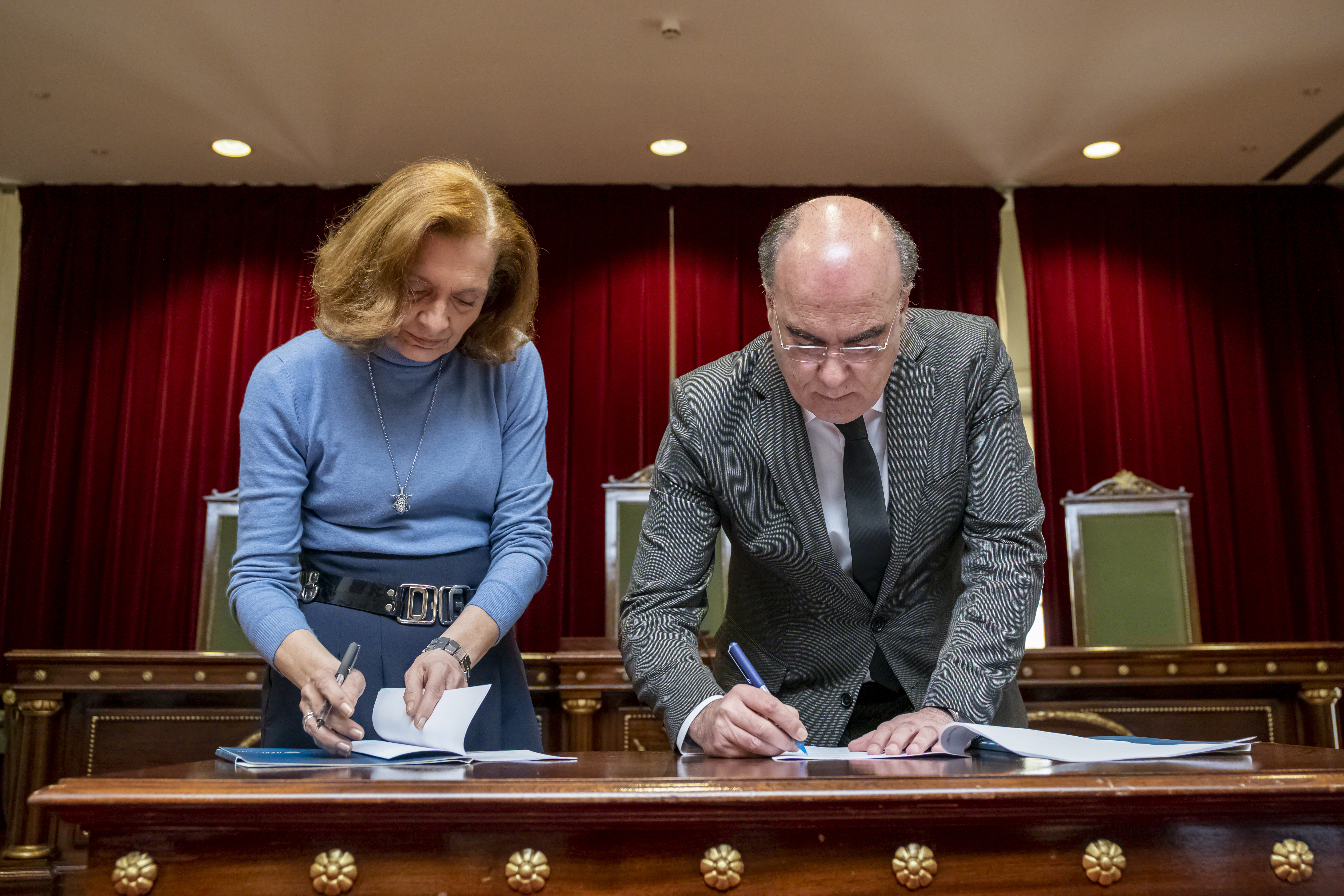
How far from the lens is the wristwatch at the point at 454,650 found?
134 centimetres

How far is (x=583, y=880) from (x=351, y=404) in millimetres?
828

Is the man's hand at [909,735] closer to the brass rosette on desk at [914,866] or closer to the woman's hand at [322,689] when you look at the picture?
the brass rosette on desk at [914,866]

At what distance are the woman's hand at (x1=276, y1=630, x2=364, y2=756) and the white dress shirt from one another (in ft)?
2.15

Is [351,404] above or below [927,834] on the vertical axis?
above

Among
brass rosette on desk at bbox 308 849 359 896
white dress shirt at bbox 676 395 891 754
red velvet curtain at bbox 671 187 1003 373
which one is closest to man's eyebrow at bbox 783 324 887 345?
white dress shirt at bbox 676 395 891 754

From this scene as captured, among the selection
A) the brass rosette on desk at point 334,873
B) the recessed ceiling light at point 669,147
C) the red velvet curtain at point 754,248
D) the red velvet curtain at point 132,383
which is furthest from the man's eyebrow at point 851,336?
the red velvet curtain at point 132,383

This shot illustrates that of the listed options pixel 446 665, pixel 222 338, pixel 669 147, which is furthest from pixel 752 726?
pixel 222 338

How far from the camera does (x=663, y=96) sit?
497 cm

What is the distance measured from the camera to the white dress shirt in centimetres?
153

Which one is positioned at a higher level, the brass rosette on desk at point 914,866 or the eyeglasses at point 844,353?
the eyeglasses at point 844,353

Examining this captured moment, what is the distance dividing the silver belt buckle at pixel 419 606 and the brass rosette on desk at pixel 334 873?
0.55 metres

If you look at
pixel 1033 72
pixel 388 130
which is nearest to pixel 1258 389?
pixel 1033 72

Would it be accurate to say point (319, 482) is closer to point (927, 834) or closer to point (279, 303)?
point (927, 834)

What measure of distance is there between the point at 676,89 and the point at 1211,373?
3347 mm
